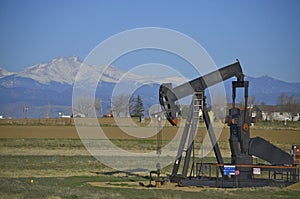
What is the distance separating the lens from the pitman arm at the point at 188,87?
83.6 feet

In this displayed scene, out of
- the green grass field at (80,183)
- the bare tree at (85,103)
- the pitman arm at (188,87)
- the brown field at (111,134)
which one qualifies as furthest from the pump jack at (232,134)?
the brown field at (111,134)

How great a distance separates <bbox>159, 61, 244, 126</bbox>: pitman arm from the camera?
2548 centimetres

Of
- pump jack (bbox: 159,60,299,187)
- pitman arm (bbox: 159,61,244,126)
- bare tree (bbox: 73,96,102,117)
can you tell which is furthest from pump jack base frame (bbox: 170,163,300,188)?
bare tree (bbox: 73,96,102,117)

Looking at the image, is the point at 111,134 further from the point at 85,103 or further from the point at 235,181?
the point at 235,181

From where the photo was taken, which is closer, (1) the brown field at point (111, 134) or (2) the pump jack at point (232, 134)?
(2) the pump jack at point (232, 134)

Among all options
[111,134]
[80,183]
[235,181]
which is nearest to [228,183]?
[235,181]

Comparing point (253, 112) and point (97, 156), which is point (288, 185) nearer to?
point (253, 112)

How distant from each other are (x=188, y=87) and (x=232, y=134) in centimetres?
286

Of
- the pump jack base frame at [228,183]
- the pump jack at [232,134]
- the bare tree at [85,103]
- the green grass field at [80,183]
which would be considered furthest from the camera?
the bare tree at [85,103]

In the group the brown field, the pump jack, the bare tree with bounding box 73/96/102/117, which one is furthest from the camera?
the brown field

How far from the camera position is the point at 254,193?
23172 millimetres

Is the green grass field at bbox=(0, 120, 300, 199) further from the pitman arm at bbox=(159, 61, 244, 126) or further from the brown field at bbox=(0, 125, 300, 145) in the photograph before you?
the brown field at bbox=(0, 125, 300, 145)

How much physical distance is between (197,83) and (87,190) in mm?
6702

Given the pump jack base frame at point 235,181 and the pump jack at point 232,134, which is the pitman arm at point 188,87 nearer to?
the pump jack at point 232,134
